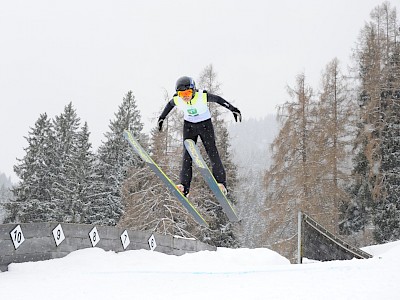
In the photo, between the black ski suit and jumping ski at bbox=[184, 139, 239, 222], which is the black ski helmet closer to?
the black ski suit

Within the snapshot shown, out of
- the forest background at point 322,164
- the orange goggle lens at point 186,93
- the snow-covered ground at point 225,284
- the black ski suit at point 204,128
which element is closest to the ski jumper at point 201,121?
the black ski suit at point 204,128

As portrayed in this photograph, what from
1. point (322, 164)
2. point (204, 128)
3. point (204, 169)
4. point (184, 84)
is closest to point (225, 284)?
point (204, 169)

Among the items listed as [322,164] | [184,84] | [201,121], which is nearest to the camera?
[184,84]

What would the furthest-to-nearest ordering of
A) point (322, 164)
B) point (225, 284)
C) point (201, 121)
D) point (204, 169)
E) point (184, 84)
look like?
1. point (322, 164)
2. point (201, 121)
3. point (204, 169)
4. point (184, 84)
5. point (225, 284)

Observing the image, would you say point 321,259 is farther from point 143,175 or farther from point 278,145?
point 143,175

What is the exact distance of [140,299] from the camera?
410 cm

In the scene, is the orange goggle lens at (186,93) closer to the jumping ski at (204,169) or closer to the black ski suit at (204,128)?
the black ski suit at (204,128)

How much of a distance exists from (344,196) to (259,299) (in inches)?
551

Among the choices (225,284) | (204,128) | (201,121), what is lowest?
(225,284)

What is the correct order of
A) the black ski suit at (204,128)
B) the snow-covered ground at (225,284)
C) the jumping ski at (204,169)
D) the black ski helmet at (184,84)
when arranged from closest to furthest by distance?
the snow-covered ground at (225,284)
the black ski helmet at (184,84)
the jumping ski at (204,169)
the black ski suit at (204,128)

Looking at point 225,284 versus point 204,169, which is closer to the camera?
point 225,284

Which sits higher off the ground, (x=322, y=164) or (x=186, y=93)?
(x=186, y=93)

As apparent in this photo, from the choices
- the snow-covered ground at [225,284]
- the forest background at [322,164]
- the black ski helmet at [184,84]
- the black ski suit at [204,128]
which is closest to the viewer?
the snow-covered ground at [225,284]

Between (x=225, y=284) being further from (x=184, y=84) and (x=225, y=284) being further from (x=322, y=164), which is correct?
(x=322, y=164)
